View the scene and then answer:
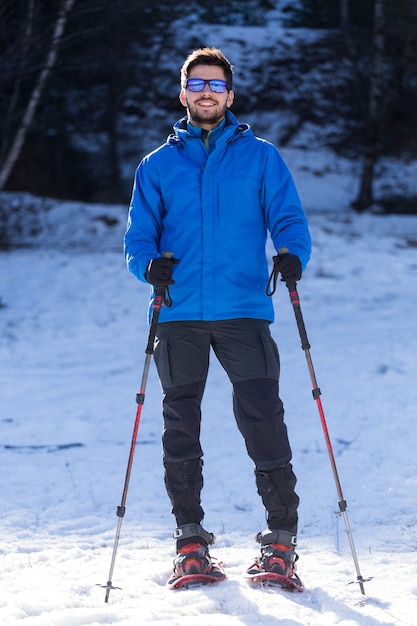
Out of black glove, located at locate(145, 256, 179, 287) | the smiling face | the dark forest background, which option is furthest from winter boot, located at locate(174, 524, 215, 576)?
the dark forest background

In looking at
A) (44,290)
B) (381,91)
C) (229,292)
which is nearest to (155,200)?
(229,292)

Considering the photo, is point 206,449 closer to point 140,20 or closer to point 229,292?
point 229,292

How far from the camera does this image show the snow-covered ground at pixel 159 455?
3432 mm

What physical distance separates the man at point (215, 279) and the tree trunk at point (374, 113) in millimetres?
17369

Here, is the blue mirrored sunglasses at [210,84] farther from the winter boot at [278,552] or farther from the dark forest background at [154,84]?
the dark forest background at [154,84]

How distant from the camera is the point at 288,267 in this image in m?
3.54

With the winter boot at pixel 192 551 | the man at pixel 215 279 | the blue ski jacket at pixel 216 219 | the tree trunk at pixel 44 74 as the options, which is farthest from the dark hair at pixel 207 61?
the tree trunk at pixel 44 74

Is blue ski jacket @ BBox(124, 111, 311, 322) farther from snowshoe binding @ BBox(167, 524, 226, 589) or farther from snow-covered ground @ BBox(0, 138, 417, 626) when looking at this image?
snow-covered ground @ BBox(0, 138, 417, 626)

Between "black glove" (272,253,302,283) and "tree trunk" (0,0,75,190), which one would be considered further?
"tree trunk" (0,0,75,190)

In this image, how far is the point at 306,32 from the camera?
2895 centimetres

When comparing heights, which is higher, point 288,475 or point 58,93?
point 58,93

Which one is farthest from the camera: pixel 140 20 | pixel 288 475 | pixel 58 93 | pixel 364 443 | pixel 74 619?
pixel 58 93

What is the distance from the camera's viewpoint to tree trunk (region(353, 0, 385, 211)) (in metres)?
19.6

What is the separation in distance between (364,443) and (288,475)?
113 inches
